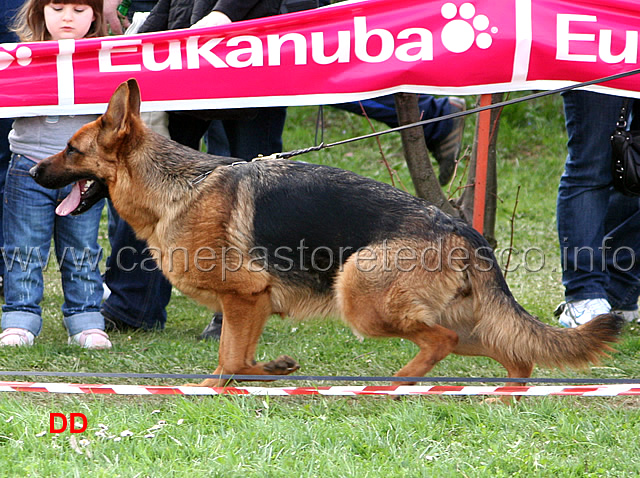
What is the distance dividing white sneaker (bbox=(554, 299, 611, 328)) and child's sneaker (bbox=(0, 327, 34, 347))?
3.31 m

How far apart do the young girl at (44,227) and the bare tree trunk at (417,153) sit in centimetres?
192

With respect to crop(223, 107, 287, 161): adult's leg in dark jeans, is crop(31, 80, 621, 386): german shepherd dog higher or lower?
lower

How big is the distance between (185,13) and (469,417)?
10.0ft

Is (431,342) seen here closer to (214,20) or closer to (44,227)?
(214,20)

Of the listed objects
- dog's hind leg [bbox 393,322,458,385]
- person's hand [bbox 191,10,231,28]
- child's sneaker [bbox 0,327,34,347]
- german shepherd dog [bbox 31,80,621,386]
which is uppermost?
person's hand [bbox 191,10,231,28]

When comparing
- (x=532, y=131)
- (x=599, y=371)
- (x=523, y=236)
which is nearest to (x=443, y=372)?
(x=599, y=371)

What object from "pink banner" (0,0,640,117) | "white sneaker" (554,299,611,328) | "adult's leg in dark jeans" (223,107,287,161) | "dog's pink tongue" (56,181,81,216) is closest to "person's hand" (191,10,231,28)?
"pink banner" (0,0,640,117)

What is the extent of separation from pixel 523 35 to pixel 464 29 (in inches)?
12.6

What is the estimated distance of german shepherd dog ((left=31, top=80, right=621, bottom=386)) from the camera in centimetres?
356

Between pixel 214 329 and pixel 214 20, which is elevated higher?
pixel 214 20

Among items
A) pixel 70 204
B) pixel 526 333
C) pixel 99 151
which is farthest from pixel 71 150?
pixel 526 333

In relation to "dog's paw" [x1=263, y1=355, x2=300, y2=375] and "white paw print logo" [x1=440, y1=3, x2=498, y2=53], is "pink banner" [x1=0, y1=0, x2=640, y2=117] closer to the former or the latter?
"white paw print logo" [x1=440, y1=3, x2=498, y2=53]

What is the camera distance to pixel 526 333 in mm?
3498

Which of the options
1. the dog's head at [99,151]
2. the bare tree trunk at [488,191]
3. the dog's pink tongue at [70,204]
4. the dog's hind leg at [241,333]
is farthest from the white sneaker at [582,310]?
the dog's pink tongue at [70,204]
